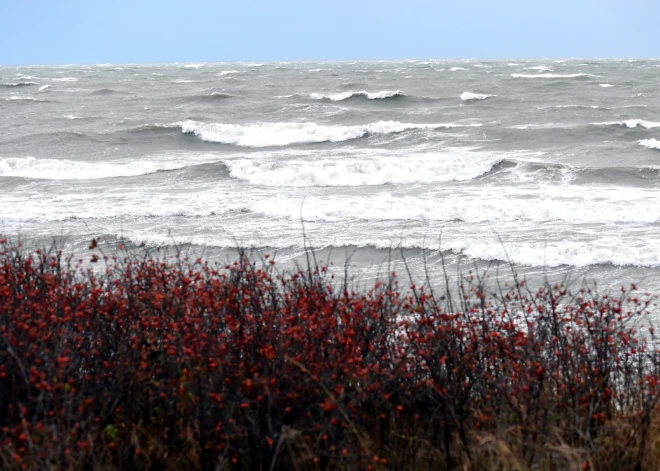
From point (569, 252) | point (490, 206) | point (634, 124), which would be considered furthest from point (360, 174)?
point (634, 124)

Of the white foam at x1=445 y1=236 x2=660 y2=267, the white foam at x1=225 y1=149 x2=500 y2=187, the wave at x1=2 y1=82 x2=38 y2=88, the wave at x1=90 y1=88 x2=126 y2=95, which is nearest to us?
the white foam at x1=445 y1=236 x2=660 y2=267

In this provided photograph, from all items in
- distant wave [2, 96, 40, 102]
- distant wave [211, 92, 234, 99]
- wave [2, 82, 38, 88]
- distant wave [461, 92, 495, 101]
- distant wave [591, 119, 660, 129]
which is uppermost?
wave [2, 82, 38, 88]

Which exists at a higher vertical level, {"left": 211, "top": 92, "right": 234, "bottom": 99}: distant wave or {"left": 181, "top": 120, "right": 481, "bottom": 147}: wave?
{"left": 211, "top": 92, "right": 234, "bottom": 99}: distant wave

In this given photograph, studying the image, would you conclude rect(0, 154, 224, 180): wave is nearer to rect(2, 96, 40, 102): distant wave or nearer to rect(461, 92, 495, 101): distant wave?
rect(461, 92, 495, 101): distant wave

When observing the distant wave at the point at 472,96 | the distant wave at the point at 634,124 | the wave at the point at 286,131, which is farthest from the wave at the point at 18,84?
the distant wave at the point at 634,124

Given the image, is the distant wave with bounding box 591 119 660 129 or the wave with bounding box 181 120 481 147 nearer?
the distant wave with bounding box 591 119 660 129

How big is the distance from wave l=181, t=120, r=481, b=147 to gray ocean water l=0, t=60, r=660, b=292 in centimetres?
9

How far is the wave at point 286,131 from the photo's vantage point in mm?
27312

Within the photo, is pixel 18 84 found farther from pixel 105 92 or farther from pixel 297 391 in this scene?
pixel 297 391

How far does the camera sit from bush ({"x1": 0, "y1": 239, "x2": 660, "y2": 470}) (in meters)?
3.44

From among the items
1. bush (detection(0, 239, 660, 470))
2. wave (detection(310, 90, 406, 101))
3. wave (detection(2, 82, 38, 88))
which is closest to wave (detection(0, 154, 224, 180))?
wave (detection(310, 90, 406, 101))

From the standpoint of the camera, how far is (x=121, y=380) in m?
3.76

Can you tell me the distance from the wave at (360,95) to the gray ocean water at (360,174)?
12cm

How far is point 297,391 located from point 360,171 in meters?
16.3
